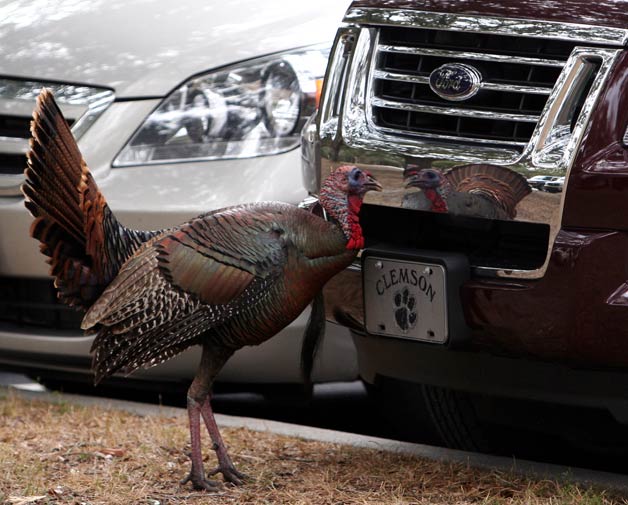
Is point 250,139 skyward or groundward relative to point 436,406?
skyward

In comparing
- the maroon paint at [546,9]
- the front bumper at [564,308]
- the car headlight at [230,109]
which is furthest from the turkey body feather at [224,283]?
the car headlight at [230,109]

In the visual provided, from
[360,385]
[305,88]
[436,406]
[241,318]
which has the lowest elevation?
[360,385]

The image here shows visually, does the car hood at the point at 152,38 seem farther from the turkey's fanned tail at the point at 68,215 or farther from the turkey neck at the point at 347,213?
the turkey neck at the point at 347,213

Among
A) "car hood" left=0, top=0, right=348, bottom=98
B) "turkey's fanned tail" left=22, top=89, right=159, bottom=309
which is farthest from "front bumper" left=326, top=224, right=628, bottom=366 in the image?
"car hood" left=0, top=0, right=348, bottom=98

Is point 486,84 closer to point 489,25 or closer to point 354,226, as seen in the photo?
point 489,25

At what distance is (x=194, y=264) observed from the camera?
3938 millimetres

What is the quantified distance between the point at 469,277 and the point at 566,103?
581mm

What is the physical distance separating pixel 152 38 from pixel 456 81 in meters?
2.00

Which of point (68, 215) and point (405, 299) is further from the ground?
point (68, 215)

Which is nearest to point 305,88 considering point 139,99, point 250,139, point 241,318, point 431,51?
point 250,139

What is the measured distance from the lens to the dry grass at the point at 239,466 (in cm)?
411

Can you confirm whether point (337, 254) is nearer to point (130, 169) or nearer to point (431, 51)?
point (431, 51)

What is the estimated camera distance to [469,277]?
3.91 m

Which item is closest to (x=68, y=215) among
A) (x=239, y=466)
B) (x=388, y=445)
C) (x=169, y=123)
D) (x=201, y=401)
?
(x=201, y=401)
